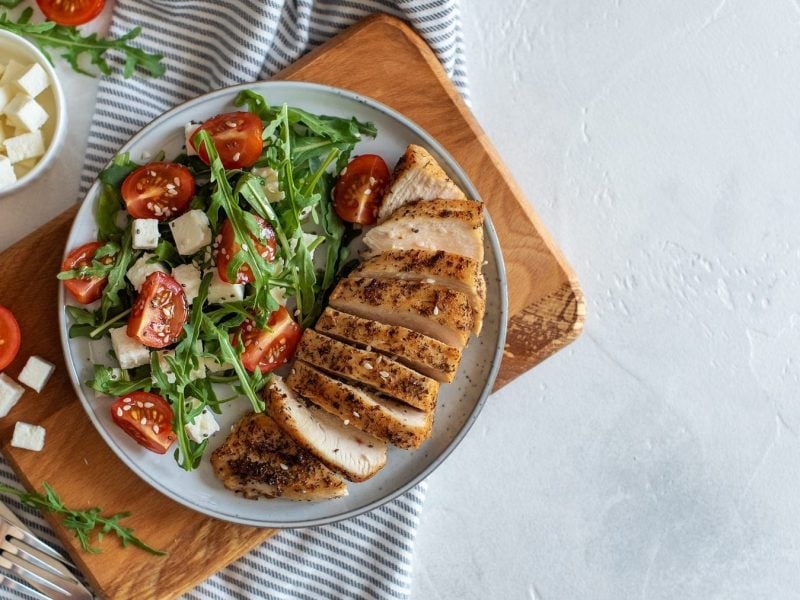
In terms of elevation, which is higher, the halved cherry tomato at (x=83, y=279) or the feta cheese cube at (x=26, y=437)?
the halved cherry tomato at (x=83, y=279)

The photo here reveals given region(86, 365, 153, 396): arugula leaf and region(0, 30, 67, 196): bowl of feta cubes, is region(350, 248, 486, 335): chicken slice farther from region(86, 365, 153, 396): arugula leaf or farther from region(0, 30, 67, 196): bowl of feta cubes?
region(0, 30, 67, 196): bowl of feta cubes

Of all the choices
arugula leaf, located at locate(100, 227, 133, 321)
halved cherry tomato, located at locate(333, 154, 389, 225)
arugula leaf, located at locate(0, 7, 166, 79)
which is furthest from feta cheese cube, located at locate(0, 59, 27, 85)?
halved cherry tomato, located at locate(333, 154, 389, 225)

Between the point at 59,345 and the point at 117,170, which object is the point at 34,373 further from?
the point at 117,170

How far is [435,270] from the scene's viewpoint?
10.1ft

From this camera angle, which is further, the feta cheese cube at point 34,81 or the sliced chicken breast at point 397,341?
the feta cheese cube at point 34,81

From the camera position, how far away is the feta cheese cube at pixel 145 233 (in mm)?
2969

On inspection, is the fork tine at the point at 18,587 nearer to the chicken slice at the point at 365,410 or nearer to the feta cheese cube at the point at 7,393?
the feta cheese cube at the point at 7,393

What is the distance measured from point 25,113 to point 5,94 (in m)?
0.15

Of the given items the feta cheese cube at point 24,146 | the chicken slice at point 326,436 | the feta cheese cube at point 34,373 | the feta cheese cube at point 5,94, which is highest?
the feta cheese cube at point 5,94

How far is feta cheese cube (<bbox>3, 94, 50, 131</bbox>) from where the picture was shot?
318cm

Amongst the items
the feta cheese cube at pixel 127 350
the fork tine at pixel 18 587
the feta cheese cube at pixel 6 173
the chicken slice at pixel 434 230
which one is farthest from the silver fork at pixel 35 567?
the chicken slice at pixel 434 230

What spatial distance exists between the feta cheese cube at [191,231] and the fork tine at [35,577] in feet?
4.30

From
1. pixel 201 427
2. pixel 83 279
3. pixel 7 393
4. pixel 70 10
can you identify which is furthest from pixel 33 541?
pixel 70 10

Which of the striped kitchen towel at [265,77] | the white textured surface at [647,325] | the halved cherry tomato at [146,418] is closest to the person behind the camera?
the halved cherry tomato at [146,418]
